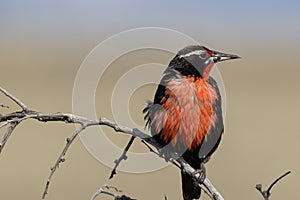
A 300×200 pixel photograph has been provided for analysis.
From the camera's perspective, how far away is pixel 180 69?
4.79m

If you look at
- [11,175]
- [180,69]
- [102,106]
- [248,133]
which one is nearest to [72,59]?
[102,106]

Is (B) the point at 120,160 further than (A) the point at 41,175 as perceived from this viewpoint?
No

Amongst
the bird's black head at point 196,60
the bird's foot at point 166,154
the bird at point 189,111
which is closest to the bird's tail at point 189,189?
the bird at point 189,111

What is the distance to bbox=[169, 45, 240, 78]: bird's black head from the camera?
475cm

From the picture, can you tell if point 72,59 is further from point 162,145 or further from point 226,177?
point 162,145

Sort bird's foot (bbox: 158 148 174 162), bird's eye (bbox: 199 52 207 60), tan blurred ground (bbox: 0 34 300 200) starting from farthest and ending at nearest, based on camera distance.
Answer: tan blurred ground (bbox: 0 34 300 200) < bird's eye (bbox: 199 52 207 60) < bird's foot (bbox: 158 148 174 162)

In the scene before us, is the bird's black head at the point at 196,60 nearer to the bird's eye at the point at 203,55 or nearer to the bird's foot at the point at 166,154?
the bird's eye at the point at 203,55

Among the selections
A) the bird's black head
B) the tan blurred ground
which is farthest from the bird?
the tan blurred ground

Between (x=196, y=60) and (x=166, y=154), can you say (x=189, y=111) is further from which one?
(x=196, y=60)

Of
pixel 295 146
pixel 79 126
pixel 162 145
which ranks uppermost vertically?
pixel 79 126

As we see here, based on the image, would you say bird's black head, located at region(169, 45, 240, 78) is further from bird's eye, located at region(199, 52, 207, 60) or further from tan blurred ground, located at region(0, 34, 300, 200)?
tan blurred ground, located at region(0, 34, 300, 200)

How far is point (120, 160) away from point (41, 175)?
366 inches

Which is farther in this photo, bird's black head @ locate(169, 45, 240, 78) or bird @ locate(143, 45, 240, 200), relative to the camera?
bird's black head @ locate(169, 45, 240, 78)

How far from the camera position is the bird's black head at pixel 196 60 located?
4750 millimetres
